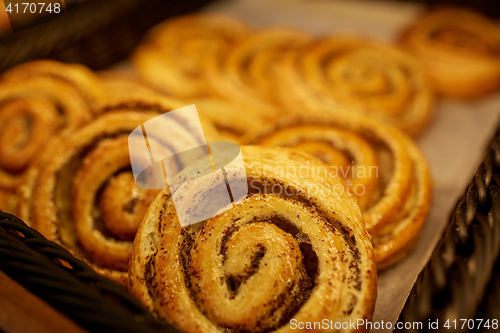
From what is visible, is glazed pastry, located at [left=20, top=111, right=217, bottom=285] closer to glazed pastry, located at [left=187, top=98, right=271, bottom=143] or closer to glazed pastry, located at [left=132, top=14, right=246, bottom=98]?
glazed pastry, located at [left=187, top=98, right=271, bottom=143]

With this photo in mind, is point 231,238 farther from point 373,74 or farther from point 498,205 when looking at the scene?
point 373,74

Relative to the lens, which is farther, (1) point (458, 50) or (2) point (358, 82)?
(1) point (458, 50)

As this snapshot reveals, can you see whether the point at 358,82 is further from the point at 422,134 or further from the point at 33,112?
the point at 33,112

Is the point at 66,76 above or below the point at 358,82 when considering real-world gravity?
above

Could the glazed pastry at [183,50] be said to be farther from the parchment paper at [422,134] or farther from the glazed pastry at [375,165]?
the glazed pastry at [375,165]

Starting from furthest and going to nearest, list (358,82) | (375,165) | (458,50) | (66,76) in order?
(458,50)
(358,82)
(66,76)
(375,165)

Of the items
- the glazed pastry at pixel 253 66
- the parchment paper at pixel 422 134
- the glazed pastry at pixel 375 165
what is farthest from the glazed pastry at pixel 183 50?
the glazed pastry at pixel 375 165

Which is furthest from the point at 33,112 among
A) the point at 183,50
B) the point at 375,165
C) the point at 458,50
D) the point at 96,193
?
the point at 458,50

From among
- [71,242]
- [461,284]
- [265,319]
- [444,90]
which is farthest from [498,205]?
[444,90]
